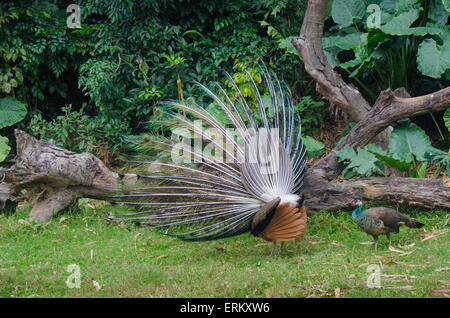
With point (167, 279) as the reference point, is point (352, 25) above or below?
above

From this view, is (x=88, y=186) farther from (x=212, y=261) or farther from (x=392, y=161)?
(x=392, y=161)

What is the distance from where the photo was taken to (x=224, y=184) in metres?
4.90

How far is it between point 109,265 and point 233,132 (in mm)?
1817

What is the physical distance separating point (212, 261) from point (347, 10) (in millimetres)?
5137

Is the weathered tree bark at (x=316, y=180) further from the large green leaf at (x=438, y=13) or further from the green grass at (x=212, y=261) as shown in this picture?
the large green leaf at (x=438, y=13)

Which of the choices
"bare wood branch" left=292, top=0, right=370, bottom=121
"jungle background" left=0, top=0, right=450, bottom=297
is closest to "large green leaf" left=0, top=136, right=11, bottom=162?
"jungle background" left=0, top=0, right=450, bottom=297

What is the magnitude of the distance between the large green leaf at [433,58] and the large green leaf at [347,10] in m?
1.31

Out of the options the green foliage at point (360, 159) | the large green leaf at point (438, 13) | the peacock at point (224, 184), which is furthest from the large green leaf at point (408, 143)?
the large green leaf at point (438, 13)

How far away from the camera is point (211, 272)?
4.30m

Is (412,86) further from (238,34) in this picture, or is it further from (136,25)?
(136,25)

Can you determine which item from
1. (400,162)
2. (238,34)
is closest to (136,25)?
(238,34)

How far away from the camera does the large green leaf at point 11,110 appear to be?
8.22m

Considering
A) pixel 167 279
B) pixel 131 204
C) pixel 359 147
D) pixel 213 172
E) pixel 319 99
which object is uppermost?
pixel 319 99

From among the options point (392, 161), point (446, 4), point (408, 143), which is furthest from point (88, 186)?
point (446, 4)
